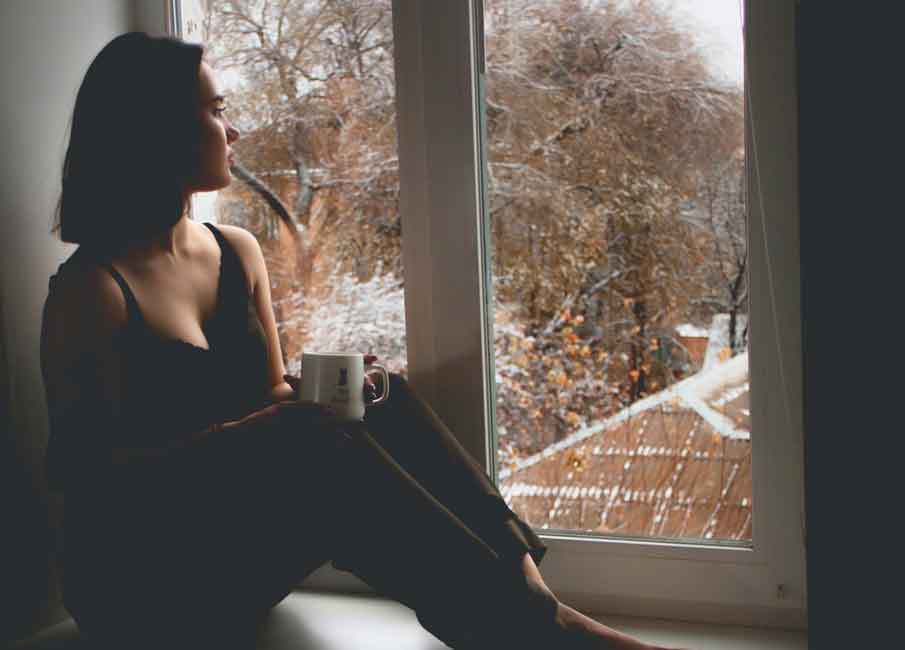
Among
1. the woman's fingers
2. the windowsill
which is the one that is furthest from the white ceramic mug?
the windowsill

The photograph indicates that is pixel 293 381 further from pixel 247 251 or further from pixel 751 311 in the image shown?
pixel 751 311

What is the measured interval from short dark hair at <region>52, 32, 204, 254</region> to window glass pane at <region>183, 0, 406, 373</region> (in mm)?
252

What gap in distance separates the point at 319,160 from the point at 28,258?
0.54 metres

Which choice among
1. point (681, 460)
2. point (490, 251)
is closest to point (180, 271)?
point (490, 251)

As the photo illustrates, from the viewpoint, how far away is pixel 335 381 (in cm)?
145

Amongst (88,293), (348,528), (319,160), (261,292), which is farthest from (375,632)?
(319,160)

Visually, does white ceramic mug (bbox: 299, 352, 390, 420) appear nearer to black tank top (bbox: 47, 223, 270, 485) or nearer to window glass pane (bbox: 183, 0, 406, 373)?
black tank top (bbox: 47, 223, 270, 485)

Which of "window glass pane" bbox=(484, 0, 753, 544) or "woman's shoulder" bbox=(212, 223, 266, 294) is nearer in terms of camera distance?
"window glass pane" bbox=(484, 0, 753, 544)

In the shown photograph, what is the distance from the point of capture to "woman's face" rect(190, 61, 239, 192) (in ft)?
5.22

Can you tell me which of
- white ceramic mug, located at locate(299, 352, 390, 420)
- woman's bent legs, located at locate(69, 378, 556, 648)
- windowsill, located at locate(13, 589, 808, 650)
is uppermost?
white ceramic mug, located at locate(299, 352, 390, 420)

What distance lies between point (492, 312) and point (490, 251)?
108 mm

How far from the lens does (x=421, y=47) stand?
5.59ft

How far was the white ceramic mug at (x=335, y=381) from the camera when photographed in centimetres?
145

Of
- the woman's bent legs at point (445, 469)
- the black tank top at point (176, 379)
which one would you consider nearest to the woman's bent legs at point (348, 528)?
the woman's bent legs at point (445, 469)
